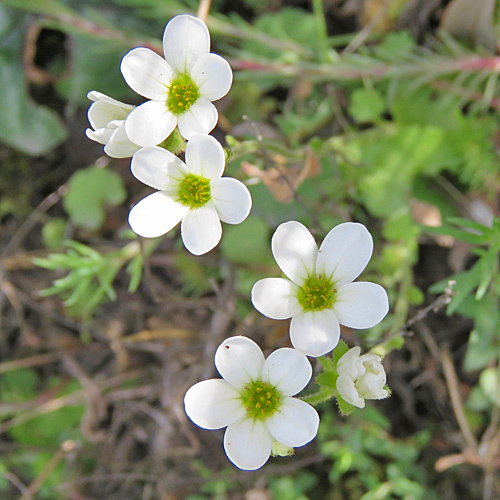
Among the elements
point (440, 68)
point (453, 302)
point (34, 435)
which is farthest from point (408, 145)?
point (34, 435)

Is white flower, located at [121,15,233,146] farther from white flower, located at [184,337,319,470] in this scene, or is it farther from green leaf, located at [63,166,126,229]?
green leaf, located at [63,166,126,229]

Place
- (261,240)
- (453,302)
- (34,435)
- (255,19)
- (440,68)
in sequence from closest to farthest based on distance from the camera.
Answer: (453,302)
(440,68)
(261,240)
(255,19)
(34,435)

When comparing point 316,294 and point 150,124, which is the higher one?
point 150,124

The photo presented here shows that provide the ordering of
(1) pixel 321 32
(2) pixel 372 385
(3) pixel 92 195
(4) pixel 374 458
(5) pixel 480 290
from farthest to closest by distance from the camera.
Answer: (3) pixel 92 195 < (4) pixel 374 458 < (1) pixel 321 32 < (5) pixel 480 290 < (2) pixel 372 385

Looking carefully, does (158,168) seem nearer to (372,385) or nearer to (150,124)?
(150,124)

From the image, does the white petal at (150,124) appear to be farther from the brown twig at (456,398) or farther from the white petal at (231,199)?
the brown twig at (456,398)

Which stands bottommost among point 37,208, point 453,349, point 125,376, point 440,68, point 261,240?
point 453,349

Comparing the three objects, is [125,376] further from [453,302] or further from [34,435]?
[453,302]

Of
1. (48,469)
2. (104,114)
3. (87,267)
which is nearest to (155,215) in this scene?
(104,114)
